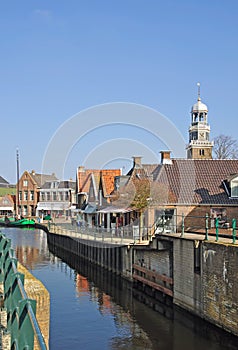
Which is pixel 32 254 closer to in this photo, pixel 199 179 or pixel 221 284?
A: pixel 199 179

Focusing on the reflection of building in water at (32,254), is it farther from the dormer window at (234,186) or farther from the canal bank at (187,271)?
the dormer window at (234,186)

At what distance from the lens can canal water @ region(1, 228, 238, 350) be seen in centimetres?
1719

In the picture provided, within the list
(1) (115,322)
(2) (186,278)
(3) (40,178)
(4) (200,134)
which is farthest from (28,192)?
(1) (115,322)

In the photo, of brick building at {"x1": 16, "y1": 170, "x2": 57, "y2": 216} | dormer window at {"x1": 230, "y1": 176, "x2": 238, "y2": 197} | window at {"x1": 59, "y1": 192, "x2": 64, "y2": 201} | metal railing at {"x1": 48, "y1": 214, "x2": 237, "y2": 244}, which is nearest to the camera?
metal railing at {"x1": 48, "y1": 214, "x2": 237, "y2": 244}

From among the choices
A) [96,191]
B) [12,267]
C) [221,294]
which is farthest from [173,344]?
[96,191]

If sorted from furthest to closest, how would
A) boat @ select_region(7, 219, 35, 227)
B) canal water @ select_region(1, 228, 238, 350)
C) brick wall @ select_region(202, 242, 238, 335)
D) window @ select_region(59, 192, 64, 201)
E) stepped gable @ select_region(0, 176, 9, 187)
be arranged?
1. stepped gable @ select_region(0, 176, 9, 187)
2. window @ select_region(59, 192, 64, 201)
3. boat @ select_region(7, 219, 35, 227)
4. canal water @ select_region(1, 228, 238, 350)
5. brick wall @ select_region(202, 242, 238, 335)

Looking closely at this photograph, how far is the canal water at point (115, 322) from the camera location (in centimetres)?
1719

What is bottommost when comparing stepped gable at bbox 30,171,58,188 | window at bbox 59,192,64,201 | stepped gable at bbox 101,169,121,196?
window at bbox 59,192,64,201

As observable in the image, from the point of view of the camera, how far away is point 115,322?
20.3m

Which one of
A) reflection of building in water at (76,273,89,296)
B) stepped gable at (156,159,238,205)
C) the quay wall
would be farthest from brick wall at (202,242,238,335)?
stepped gable at (156,159,238,205)

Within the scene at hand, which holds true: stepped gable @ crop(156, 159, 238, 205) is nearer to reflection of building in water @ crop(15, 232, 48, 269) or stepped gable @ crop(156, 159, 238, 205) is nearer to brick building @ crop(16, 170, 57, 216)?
reflection of building in water @ crop(15, 232, 48, 269)

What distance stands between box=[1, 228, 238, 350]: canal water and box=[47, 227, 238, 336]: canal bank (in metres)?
0.56

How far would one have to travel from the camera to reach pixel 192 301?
20547 mm

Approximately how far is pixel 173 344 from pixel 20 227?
226 feet
